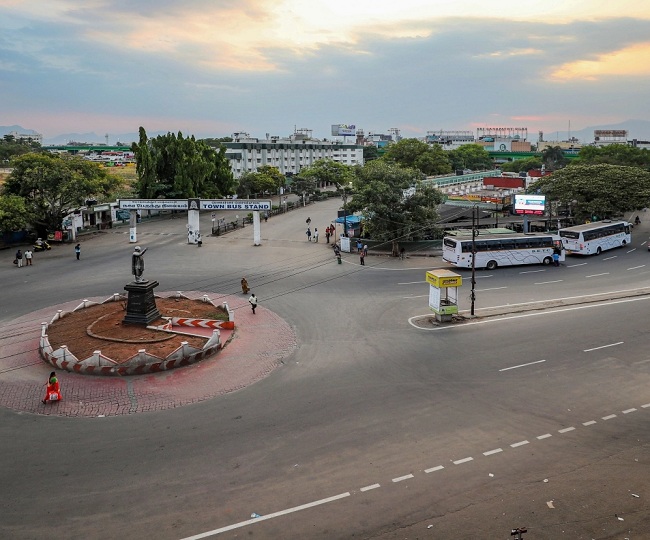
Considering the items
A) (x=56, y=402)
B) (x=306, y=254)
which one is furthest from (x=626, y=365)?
(x=306, y=254)

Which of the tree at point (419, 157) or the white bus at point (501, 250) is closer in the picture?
the white bus at point (501, 250)

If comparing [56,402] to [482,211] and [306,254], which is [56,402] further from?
[482,211]

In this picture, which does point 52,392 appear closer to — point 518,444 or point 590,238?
point 518,444

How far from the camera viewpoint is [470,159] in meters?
138

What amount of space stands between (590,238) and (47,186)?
44.7m

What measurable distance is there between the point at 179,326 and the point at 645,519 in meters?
18.3

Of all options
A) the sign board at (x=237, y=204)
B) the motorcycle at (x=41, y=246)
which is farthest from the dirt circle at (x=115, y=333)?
the sign board at (x=237, y=204)

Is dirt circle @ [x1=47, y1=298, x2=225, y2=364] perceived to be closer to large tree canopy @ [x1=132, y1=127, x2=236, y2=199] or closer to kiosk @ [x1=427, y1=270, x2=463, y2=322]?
kiosk @ [x1=427, y1=270, x2=463, y2=322]

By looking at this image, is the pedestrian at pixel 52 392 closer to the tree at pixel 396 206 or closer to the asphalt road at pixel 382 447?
the asphalt road at pixel 382 447

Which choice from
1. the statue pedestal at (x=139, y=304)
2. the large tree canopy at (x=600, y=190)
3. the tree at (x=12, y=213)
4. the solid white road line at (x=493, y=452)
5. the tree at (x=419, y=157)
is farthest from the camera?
the tree at (x=419, y=157)

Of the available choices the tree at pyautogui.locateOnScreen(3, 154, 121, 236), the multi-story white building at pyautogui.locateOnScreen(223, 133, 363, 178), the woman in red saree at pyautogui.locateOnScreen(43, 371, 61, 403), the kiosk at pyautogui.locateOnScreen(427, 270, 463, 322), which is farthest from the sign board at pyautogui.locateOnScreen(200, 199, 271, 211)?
the multi-story white building at pyautogui.locateOnScreen(223, 133, 363, 178)

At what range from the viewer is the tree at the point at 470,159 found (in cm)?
13062

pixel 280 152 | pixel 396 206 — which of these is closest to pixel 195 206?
pixel 396 206

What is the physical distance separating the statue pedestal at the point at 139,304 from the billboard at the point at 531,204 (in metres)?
35.6
